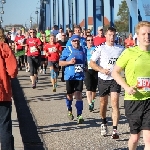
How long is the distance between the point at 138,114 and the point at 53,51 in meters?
10.2

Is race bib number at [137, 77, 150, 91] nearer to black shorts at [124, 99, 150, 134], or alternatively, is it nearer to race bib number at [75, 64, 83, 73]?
black shorts at [124, 99, 150, 134]

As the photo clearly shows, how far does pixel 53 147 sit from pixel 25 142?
0.72m

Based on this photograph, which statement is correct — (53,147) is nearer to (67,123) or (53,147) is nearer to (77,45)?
(67,123)

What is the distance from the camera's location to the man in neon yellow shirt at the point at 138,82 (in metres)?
5.77

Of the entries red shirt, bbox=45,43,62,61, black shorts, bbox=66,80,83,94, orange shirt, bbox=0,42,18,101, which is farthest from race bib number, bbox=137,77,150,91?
red shirt, bbox=45,43,62,61

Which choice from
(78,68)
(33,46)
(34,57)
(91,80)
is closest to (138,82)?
(78,68)

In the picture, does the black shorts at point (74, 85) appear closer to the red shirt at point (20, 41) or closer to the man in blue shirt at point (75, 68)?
the man in blue shirt at point (75, 68)

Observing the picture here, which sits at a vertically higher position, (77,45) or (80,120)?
(77,45)

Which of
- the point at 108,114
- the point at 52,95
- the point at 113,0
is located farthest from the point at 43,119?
the point at 113,0

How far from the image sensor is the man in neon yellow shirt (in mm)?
5773

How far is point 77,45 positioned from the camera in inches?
388

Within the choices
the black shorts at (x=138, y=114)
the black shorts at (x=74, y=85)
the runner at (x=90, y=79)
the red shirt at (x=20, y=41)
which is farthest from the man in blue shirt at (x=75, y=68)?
the red shirt at (x=20, y=41)

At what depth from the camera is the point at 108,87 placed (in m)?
8.48

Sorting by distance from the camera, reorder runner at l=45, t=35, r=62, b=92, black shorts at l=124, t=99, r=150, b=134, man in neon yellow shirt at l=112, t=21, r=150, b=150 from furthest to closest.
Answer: runner at l=45, t=35, r=62, b=92 < black shorts at l=124, t=99, r=150, b=134 < man in neon yellow shirt at l=112, t=21, r=150, b=150
